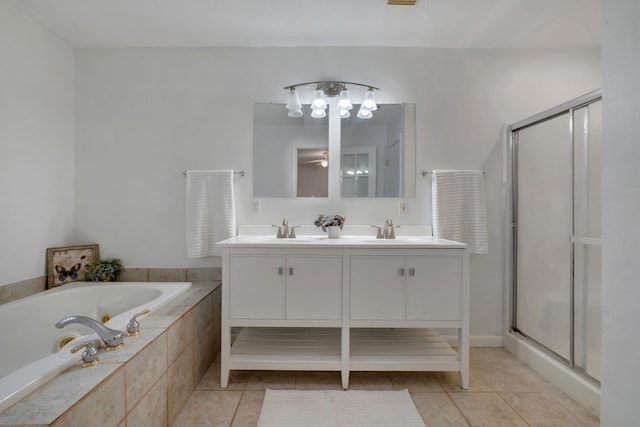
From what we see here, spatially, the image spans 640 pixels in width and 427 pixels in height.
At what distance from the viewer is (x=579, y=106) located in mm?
1635

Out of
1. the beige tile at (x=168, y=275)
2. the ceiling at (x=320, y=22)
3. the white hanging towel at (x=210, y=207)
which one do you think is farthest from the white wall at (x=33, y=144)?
the white hanging towel at (x=210, y=207)

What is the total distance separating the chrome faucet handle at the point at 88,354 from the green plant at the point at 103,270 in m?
1.23

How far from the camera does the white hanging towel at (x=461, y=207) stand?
213 centimetres

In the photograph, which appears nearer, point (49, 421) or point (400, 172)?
point (49, 421)

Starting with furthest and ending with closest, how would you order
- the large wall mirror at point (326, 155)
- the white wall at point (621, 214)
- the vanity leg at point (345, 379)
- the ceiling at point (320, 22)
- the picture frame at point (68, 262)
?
the large wall mirror at point (326, 155), the picture frame at point (68, 262), the ceiling at point (320, 22), the vanity leg at point (345, 379), the white wall at point (621, 214)

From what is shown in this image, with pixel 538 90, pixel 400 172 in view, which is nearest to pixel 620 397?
pixel 400 172

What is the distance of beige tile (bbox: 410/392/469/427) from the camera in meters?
1.44

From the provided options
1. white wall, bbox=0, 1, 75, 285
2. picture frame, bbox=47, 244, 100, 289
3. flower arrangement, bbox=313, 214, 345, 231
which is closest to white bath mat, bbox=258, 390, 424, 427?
flower arrangement, bbox=313, 214, 345, 231

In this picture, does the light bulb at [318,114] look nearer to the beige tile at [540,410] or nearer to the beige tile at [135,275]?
the beige tile at [135,275]

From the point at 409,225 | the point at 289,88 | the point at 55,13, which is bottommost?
the point at 409,225

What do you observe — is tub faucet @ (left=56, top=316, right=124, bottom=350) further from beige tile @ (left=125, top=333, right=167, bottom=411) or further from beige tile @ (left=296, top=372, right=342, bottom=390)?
beige tile @ (left=296, top=372, right=342, bottom=390)

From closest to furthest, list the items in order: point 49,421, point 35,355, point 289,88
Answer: point 49,421 → point 35,355 → point 289,88

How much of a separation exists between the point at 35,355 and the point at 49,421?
121cm

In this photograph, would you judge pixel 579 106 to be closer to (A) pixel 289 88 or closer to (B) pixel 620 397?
(B) pixel 620 397
